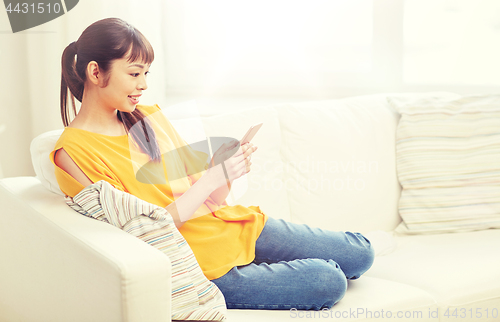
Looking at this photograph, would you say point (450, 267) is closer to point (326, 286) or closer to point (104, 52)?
point (326, 286)

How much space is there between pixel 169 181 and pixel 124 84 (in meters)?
0.28

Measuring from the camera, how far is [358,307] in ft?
3.66

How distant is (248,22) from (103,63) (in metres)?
1.32

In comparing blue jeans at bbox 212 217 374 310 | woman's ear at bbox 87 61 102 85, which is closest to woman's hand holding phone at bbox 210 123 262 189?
blue jeans at bbox 212 217 374 310

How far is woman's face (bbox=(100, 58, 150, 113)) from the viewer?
3.75 ft

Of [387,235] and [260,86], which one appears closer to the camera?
[387,235]

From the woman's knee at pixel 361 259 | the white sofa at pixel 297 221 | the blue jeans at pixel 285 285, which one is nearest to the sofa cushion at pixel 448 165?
the white sofa at pixel 297 221

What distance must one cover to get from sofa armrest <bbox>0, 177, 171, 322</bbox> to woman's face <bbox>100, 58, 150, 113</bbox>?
0.28 m

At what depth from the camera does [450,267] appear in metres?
1.38

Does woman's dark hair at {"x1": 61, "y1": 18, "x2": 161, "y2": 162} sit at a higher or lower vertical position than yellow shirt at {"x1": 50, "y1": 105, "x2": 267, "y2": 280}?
higher

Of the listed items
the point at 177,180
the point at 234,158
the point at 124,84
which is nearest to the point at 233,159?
the point at 234,158

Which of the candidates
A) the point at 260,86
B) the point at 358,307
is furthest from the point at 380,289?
the point at 260,86

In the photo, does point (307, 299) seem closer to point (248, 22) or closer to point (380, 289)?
point (380, 289)

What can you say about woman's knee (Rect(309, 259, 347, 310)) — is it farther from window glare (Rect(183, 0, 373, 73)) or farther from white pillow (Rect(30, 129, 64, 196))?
window glare (Rect(183, 0, 373, 73))
